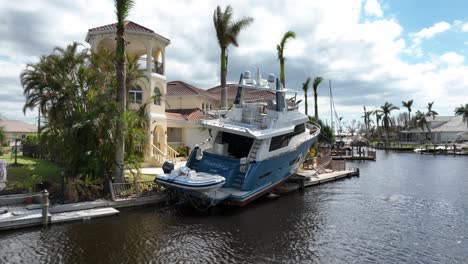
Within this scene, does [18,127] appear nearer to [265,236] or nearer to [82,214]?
[82,214]

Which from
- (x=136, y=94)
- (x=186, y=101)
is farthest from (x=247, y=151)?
(x=186, y=101)

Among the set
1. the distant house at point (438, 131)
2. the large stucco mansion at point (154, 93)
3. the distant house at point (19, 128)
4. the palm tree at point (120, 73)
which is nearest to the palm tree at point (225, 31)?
the large stucco mansion at point (154, 93)

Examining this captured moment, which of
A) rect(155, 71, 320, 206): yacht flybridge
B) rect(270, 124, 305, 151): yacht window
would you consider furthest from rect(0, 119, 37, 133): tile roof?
rect(270, 124, 305, 151): yacht window

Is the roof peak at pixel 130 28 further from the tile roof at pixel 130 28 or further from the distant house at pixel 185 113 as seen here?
the distant house at pixel 185 113

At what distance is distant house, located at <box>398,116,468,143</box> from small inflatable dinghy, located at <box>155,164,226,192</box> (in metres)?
91.6

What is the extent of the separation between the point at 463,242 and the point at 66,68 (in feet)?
64.0

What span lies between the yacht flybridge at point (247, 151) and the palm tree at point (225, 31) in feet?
10.3

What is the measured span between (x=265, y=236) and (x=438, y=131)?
310 feet

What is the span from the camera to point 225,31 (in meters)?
25.3

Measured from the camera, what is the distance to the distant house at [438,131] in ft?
300

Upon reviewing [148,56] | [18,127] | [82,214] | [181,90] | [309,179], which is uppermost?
[148,56]

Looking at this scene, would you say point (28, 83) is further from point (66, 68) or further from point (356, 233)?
point (356, 233)

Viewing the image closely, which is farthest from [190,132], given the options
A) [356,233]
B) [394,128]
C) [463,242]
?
[394,128]

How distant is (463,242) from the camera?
42.4 feet
